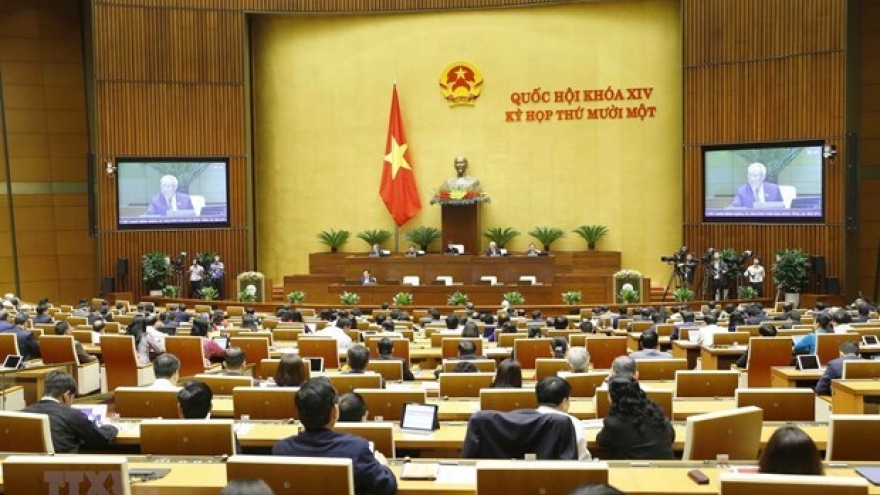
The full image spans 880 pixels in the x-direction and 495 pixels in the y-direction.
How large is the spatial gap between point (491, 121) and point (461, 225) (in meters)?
2.82

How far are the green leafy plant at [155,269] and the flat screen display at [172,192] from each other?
3.04 ft

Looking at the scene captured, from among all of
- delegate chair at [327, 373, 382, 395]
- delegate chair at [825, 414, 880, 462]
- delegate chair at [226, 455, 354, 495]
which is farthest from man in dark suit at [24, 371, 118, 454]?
delegate chair at [825, 414, 880, 462]

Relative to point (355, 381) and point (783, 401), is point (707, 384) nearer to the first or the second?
point (783, 401)

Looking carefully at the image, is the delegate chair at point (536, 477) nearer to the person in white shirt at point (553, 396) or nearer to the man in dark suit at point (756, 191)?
the person in white shirt at point (553, 396)

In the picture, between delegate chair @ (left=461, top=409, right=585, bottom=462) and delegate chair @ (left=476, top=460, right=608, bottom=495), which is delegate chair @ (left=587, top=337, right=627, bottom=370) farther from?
delegate chair @ (left=476, top=460, right=608, bottom=495)

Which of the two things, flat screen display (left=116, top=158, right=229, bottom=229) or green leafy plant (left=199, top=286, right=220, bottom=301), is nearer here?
green leafy plant (left=199, top=286, right=220, bottom=301)

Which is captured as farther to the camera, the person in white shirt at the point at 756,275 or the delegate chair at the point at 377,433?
the person in white shirt at the point at 756,275

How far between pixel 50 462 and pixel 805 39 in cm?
1917

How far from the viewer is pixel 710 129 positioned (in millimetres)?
21172

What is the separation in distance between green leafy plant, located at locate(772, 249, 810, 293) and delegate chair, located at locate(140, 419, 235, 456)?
641 inches

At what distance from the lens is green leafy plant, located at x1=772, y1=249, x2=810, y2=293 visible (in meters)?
19.1

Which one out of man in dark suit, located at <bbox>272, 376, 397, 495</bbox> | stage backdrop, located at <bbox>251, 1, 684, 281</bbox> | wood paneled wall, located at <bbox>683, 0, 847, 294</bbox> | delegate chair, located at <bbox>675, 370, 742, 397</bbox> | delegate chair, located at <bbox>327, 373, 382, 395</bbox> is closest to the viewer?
man in dark suit, located at <bbox>272, 376, 397, 495</bbox>

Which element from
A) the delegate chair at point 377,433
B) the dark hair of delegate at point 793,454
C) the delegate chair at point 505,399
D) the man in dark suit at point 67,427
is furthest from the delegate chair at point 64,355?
the dark hair of delegate at point 793,454

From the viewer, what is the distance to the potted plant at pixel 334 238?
23.1 m
